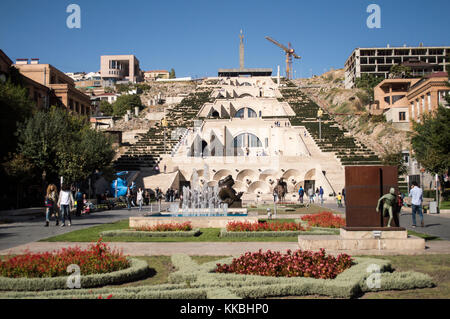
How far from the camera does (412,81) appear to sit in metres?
64.1

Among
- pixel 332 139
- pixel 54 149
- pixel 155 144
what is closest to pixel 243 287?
pixel 54 149

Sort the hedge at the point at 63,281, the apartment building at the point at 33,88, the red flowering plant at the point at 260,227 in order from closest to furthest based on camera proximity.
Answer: the hedge at the point at 63,281, the red flowering plant at the point at 260,227, the apartment building at the point at 33,88

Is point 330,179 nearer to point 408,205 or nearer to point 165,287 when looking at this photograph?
point 408,205

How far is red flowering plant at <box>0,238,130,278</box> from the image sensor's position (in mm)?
7344

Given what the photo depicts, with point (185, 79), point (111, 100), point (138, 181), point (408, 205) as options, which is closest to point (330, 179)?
point (408, 205)

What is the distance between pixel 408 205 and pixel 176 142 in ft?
104

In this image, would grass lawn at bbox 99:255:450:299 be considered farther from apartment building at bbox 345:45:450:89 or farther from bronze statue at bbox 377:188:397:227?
apartment building at bbox 345:45:450:89

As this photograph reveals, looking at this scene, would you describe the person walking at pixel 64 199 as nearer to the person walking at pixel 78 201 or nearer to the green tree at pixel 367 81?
the person walking at pixel 78 201

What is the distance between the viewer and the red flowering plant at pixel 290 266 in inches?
293

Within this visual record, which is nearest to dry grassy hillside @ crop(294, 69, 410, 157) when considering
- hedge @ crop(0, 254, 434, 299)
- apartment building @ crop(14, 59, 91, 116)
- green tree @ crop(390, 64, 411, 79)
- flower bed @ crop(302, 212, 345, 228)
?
green tree @ crop(390, 64, 411, 79)

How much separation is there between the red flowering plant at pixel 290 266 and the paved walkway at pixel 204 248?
1.80 metres

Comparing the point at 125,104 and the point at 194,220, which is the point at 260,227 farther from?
the point at 125,104

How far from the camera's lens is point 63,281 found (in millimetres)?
6996

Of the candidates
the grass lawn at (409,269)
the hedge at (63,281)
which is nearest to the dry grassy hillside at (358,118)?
the grass lawn at (409,269)
